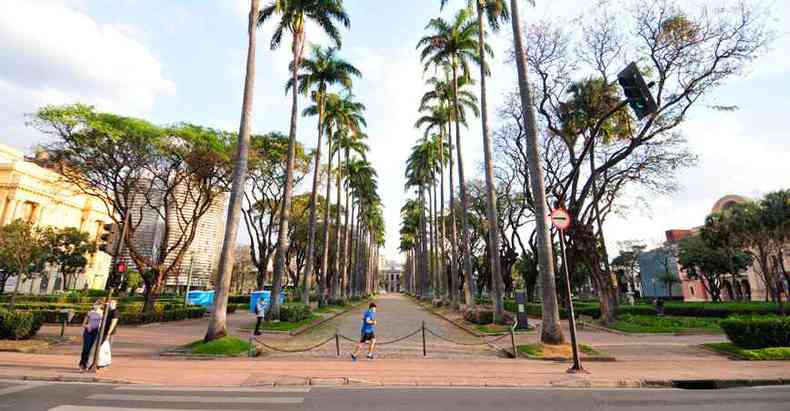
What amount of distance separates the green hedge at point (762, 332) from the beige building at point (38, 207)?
61.7 metres

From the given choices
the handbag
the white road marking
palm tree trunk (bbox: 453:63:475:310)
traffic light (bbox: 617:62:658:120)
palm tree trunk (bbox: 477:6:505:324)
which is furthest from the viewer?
palm tree trunk (bbox: 453:63:475:310)

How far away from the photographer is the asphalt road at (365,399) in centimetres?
677

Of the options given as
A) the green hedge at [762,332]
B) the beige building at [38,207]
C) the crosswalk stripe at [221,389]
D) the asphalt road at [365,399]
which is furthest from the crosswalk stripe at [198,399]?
the beige building at [38,207]

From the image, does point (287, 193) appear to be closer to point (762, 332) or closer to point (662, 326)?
point (762, 332)

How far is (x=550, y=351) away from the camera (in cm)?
1244

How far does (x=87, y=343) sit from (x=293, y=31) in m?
18.2

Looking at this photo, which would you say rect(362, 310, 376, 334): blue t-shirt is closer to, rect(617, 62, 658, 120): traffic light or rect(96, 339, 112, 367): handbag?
rect(96, 339, 112, 367): handbag

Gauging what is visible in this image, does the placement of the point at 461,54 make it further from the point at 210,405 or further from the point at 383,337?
the point at 210,405

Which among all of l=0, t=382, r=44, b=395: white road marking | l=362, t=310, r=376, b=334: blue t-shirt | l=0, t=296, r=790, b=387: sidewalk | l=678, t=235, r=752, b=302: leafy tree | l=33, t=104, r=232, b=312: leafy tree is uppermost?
l=33, t=104, r=232, b=312: leafy tree

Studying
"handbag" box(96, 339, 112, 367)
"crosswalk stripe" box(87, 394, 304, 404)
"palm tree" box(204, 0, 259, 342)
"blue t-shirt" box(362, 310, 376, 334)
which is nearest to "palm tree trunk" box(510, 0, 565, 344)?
"blue t-shirt" box(362, 310, 376, 334)

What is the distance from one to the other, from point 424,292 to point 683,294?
5812 centimetres

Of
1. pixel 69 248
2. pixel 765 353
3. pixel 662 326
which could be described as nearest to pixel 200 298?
pixel 69 248

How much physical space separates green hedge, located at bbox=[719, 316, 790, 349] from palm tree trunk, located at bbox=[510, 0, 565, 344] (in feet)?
21.0

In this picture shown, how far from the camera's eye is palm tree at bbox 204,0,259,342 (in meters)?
13.6
